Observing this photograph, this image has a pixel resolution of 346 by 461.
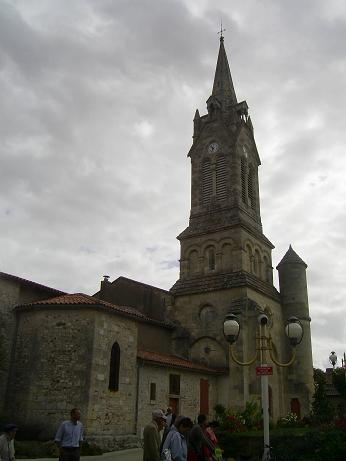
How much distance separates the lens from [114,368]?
21.7 m

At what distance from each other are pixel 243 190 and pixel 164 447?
29112 mm

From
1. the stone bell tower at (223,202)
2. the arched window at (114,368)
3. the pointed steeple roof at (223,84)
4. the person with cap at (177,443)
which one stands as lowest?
the person with cap at (177,443)

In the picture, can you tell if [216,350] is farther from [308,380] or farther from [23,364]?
[23,364]

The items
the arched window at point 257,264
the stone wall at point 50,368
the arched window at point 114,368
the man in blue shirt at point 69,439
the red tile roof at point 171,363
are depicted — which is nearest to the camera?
the man in blue shirt at point 69,439

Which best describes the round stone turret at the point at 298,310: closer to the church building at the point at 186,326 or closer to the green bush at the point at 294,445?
the church building at the point at 186,326

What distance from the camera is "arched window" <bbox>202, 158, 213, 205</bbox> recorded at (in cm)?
Answer: 3559

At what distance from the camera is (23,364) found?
21141mm

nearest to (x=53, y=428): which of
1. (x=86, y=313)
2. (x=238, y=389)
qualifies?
(x=86, y=313)

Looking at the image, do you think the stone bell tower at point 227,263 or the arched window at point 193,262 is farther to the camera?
the arched window at point 193,262

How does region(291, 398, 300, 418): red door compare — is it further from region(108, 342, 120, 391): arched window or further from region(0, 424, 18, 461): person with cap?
region(0, 424, 18, 461): person with cap

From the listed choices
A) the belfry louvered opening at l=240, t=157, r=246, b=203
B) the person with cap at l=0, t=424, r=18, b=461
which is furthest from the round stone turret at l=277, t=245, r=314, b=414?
the person with cap at l=0, t=424, r=18, b=461

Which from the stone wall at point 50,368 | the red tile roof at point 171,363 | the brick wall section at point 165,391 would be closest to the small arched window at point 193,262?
the red tile roof at point 171,363

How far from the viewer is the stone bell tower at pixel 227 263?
29.0 m

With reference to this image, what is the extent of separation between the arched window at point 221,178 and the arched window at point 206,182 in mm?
551
